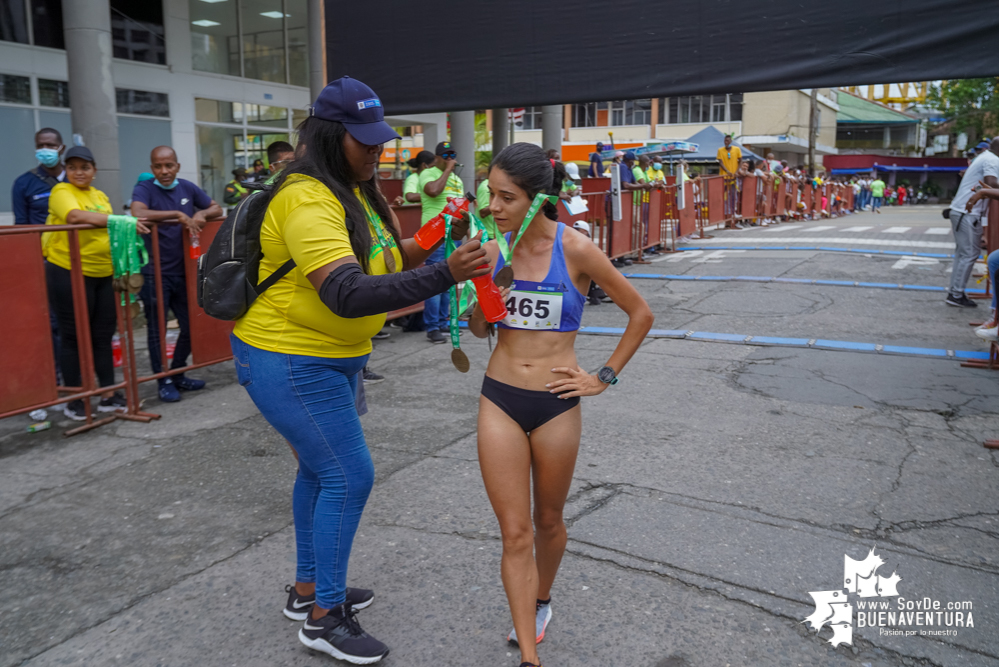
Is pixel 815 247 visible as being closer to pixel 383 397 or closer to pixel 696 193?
pixel 696 193

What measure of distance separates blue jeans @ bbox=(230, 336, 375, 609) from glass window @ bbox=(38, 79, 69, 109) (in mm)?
11420

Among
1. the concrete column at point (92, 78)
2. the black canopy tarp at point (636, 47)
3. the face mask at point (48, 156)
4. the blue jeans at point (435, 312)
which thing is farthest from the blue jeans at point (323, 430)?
the concrete column at point (92, 78)

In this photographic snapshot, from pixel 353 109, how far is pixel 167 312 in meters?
4.60

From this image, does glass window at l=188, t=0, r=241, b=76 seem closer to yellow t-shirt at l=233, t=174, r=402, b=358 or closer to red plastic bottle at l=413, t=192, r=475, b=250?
yellow t-shirt at l=233, t=174, r=402, b=358

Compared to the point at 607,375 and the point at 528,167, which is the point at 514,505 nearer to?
the point at 607,375

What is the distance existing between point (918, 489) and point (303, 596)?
3.34m

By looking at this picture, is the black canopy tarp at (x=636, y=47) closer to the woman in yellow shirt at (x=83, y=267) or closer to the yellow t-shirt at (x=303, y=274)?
the woman in yellow shirt at (x=83, y=267)

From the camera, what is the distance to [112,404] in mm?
6184

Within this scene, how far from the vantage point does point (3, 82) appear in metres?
11.4

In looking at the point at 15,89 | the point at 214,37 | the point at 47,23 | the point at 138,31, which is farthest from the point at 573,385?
the point at 214,37

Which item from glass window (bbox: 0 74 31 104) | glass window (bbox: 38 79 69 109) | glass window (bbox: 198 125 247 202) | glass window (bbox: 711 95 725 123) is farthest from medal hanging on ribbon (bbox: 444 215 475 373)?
glass window (bbox: 711 95 725 123)

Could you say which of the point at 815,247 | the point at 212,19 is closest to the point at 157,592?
the point at 212,19

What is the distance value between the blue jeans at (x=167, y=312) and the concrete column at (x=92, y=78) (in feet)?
10.7

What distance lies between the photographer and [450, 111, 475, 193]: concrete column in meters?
15.1
